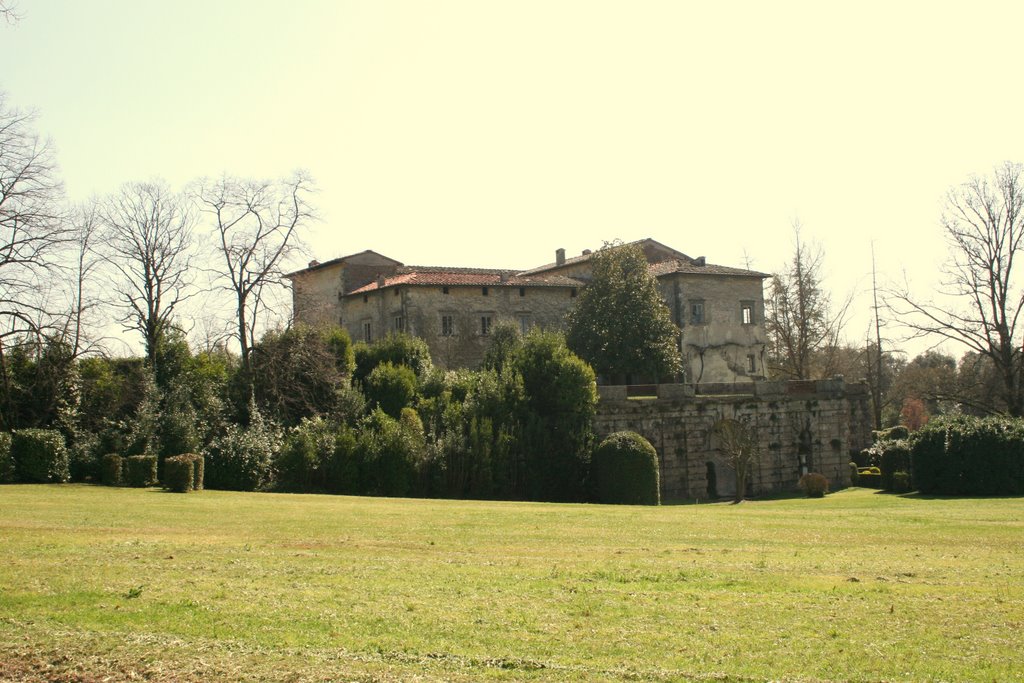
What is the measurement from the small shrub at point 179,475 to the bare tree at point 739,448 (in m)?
22.7

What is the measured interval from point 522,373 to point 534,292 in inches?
709

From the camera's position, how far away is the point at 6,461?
31281 mm

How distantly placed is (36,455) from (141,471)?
3425mm

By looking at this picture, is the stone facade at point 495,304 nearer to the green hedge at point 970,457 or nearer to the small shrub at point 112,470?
the green hedge at point 970,457

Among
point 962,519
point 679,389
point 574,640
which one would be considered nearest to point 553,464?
point 679,389

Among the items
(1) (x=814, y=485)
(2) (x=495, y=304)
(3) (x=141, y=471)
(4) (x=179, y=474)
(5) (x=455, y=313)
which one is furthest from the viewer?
(2) (x=495, y=304)

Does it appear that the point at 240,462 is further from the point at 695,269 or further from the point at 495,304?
the point at 695,269

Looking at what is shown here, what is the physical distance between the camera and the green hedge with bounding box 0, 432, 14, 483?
3111cm

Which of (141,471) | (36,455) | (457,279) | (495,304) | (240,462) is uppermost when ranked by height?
(457,279)

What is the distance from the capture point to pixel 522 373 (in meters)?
43.1

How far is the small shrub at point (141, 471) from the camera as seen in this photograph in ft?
104

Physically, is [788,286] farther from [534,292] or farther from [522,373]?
[522,373]

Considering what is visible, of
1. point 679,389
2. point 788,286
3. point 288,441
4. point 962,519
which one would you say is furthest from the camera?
point 788,286

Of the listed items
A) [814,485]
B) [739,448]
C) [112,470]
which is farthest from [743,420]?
[112,470]
